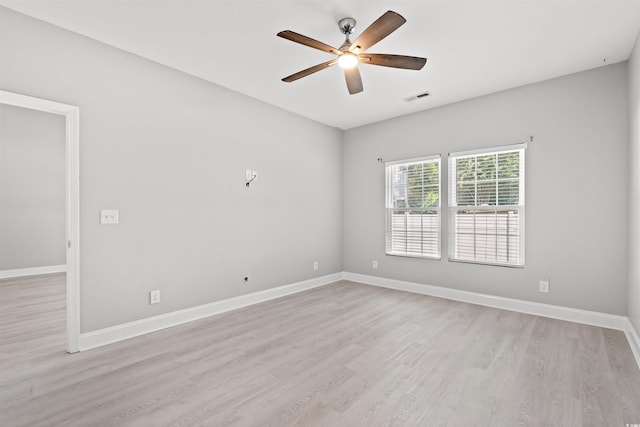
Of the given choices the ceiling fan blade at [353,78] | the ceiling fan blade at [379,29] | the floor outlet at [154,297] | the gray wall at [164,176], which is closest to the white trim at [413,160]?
the gray wall at [164,176]

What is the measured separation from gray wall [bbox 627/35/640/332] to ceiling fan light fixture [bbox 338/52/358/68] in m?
2.50

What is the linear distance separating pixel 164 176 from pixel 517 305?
14.9 feet

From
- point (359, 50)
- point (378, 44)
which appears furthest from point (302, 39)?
point (378, 44)

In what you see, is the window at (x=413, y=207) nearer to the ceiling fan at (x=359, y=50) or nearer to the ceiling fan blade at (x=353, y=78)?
the ceiling fan blade at (x=353, y=78)

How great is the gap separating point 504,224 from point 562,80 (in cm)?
181

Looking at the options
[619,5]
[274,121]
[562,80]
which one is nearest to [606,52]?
[562,80]

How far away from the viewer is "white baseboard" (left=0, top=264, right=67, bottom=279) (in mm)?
5699

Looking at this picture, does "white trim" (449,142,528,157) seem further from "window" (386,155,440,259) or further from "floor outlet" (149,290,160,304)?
"floor outlet" (149,290,160,304)

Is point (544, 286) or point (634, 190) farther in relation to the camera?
point (544, 286)

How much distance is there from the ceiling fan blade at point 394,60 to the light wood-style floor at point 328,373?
2481 millimetres

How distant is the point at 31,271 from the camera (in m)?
5.97

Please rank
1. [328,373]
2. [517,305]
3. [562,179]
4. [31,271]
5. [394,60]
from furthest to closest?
1. [31,271]
2. [517,305]
3. [562,179]
4. [394,60]
5. [328,373]

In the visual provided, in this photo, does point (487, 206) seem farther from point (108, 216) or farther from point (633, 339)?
point (108, 216)

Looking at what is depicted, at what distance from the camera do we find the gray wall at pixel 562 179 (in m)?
3.26
